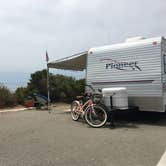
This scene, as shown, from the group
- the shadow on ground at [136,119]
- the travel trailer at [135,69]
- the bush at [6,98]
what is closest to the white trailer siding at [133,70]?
the travel trailer at [135,69]

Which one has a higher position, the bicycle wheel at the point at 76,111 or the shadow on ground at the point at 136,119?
the bicycle wheel at the point at 76,111

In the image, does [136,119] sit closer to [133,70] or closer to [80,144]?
[133,70]

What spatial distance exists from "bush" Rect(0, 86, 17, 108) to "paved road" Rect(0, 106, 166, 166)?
502 centimetres

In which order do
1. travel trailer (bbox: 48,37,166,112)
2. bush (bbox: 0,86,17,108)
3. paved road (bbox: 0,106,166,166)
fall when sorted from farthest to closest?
1. bush (bbox: 0,86,17,108)
2. travel trailer (bbox: 48,37,166,112)
3. paved road (bbox: 0,106,166,166)

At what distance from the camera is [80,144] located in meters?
5.75

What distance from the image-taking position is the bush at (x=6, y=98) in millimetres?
13359

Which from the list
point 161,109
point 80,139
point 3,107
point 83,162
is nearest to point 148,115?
point 161,109

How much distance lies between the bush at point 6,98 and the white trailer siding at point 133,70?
5909 mm

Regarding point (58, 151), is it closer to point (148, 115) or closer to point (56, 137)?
point (56, 137)

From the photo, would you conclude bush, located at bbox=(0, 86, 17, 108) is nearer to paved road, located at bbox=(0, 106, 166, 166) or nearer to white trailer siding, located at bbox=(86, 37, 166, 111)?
paved road, located at bbox=(0, 106, 166, 166)

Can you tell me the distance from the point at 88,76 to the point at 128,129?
109 inches

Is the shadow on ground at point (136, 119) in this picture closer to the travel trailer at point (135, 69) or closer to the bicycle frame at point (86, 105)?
the travel trailer at point (135, 69)

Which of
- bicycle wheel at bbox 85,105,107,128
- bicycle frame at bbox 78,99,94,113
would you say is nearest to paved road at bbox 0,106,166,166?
bicycle wheel at bbox 85,105,107,128

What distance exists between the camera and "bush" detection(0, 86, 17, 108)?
13359 millimetres
